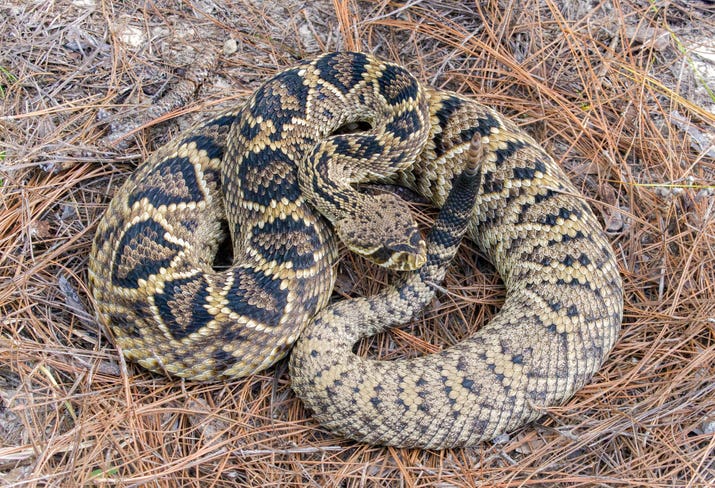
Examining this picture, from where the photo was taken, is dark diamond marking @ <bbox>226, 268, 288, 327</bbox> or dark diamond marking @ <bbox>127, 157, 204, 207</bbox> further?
dark diamond marking @ <bbox>127, 157, 204, 207</bbox>

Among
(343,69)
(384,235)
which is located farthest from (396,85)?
(384,235)

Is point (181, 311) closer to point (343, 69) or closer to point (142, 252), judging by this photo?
Answer: point (142, 252)

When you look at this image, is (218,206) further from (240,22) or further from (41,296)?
(240,22)

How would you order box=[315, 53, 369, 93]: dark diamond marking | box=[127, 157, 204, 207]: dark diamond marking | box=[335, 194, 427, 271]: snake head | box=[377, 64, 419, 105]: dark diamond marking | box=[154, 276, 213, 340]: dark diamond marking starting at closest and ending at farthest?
1. box=[154, 276, 213, 340]: dark diamond marking
2. box=[335, 194, 427, 271]: snake head
3. box=[127, 157, 204, 207]: dark diamond marking
4. box=[377, 64, 419, 105]: dark diamond marking
5. box=[315, 53, 369, 93]: dark diamond marking

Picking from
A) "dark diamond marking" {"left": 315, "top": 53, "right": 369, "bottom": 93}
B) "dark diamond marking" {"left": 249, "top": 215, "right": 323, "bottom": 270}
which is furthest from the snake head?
"dark diamond marking" {"left": 315, "top": 53, "right": 369, "bottom": 93}

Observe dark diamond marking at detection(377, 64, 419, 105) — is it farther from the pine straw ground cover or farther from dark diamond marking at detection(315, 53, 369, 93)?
the pine straw ground cover

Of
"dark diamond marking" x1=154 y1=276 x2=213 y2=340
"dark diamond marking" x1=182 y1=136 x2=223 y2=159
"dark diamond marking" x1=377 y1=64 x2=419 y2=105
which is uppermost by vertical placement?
"dark diamond marking" x1=377 y1=64 x2=419 y2=105
